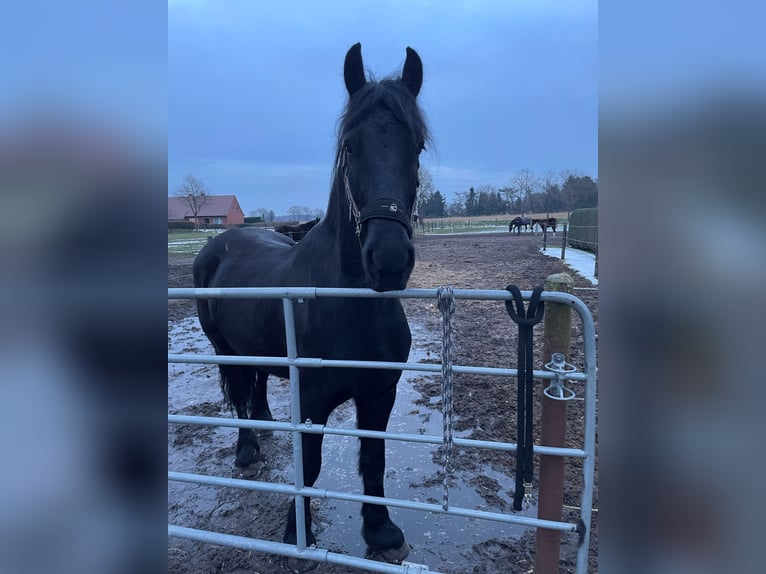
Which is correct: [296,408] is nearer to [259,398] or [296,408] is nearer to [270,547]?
[270,547]

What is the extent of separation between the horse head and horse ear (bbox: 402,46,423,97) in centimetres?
19

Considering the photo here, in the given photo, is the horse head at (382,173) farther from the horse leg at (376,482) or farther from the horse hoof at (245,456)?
the horse hoof at (245,456)

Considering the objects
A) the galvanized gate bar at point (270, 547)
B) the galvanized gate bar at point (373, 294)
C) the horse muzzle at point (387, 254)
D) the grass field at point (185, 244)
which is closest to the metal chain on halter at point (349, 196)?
the horse muzzle at point (387, 254)

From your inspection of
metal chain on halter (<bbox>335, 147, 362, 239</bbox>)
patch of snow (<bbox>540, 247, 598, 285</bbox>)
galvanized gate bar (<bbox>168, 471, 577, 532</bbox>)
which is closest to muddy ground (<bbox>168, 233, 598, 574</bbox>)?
galvanized gate bar (<bbox>168, 471, 577, 532</bbox>)

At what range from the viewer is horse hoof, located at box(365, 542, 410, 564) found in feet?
7.24

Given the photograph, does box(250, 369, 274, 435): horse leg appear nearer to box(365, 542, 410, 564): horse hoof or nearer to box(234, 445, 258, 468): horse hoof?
box(234, 445, 258, 468): horse hoof

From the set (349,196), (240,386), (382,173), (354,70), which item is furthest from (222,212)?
(382,173)

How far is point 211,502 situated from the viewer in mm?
2824

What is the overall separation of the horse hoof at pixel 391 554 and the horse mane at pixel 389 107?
2104mm

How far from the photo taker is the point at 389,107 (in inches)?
69.1

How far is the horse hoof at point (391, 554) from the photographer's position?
86.8 inches
